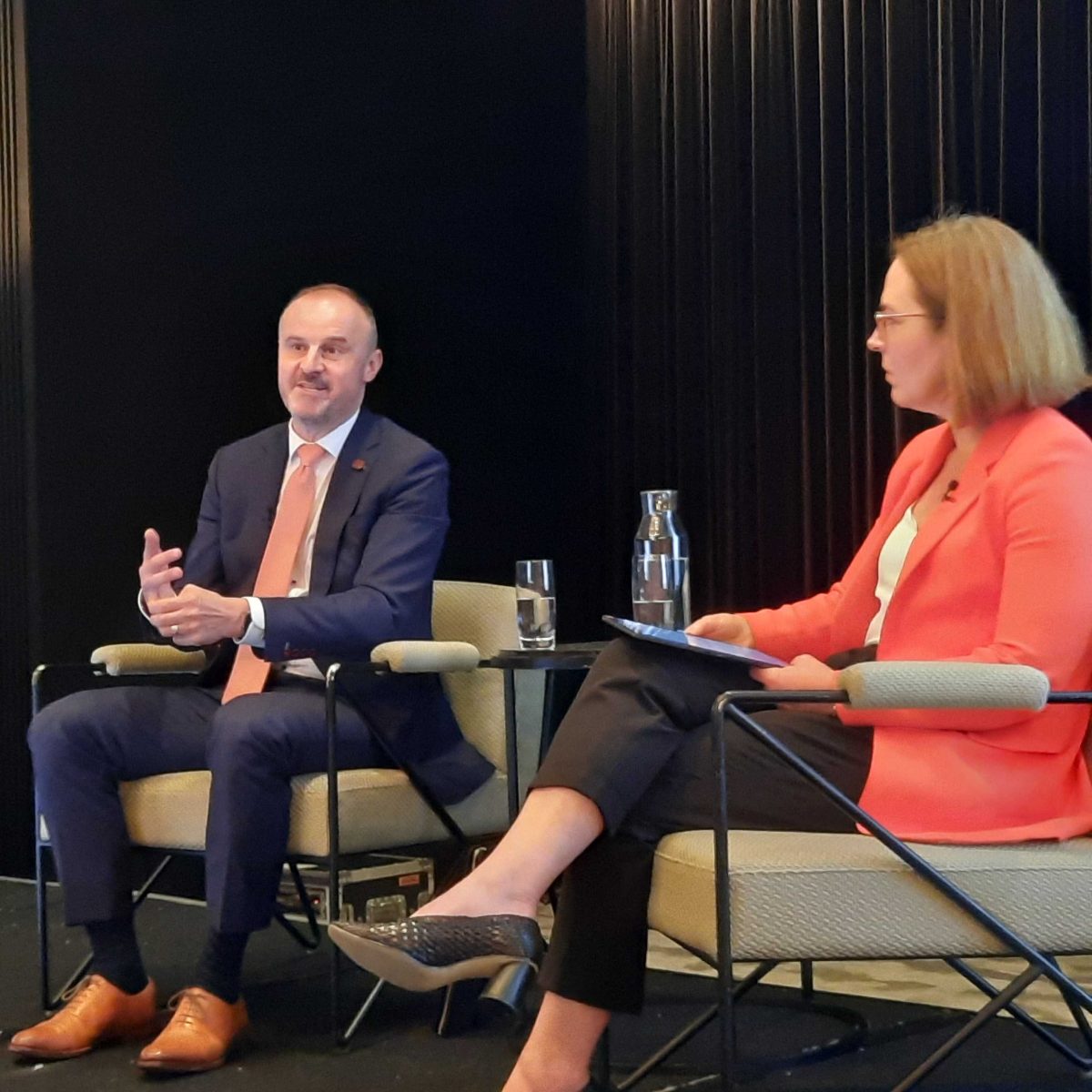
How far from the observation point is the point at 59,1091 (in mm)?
2299

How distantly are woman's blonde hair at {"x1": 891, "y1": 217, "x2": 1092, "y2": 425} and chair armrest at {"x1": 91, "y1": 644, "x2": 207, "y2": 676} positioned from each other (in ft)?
5.28

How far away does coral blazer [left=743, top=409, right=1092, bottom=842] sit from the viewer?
70.7 inches

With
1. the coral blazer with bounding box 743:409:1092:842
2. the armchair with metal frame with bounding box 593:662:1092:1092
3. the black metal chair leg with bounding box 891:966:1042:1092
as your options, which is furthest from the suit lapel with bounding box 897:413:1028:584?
the black metal chair leg with bounding box 891:966:1042:1092

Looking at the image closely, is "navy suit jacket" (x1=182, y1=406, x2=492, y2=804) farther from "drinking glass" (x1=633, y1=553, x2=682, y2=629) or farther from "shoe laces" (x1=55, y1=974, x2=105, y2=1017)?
"shoe laces" (x1=55, y1=974, x2=105, y2=1017)

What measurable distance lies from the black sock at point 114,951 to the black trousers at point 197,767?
0.09 ft

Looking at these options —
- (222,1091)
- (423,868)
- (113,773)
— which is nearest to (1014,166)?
(423,868)

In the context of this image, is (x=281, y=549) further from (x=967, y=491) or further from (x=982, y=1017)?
(x=982, y=1017)

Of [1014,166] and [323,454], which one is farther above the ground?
[1014,166]

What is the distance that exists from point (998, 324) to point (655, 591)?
0.96m

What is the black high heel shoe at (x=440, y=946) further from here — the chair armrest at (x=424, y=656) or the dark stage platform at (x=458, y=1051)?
the chair armrest at (x=424, y=656)

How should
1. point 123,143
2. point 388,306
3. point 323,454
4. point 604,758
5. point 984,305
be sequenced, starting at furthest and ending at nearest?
point 388,306
point 123,143
point 323,454
point 984,305
point 604,758

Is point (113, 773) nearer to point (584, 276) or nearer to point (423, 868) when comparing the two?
point (423, 868)

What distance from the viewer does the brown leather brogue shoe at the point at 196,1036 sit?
2330 mm

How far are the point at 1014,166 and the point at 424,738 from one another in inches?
70.3
